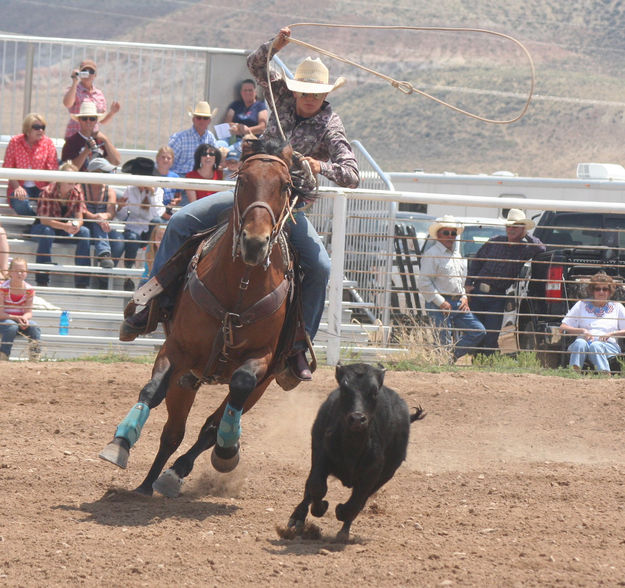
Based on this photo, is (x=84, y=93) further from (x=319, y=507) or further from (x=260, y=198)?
(x=319, y=507)

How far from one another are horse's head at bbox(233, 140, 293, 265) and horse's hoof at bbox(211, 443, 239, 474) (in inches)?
44.6

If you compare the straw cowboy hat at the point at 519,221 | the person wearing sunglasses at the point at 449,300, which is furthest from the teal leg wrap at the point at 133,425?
the straw cowboy hat at the point at 519,221

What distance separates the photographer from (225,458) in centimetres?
600

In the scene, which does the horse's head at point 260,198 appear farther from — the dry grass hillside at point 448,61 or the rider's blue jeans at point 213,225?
the dry grass hillside at point 448,61

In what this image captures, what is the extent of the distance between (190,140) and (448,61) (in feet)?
192

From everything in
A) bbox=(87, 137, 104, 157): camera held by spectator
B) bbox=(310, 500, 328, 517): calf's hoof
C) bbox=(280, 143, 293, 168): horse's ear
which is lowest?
bbox=(310, 500, 328, 517): calf's hoof

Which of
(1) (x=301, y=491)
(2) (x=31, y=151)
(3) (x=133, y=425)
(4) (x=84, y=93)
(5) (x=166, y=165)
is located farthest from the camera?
(4) (x=84, y=93)

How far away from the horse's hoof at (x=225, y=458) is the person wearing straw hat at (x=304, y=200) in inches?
29.3

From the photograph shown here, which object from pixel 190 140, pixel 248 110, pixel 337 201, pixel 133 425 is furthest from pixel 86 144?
pixel 133 425

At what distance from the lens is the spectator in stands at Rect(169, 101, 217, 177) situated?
13.3 m

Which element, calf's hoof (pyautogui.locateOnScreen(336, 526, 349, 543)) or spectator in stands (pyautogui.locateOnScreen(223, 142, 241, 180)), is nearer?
calf's hoof (pyautogui.locateOnScreen(336, 526, 349, 543))

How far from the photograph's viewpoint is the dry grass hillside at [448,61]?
58.6 metres

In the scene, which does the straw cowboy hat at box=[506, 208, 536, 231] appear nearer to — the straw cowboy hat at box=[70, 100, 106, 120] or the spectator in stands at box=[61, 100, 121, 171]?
the spectator in stands at box=[61, 100, 121, 171]

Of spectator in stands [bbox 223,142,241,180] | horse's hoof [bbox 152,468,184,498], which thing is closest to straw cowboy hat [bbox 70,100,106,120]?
spectator in stands [bbox 223,142,241,180]
